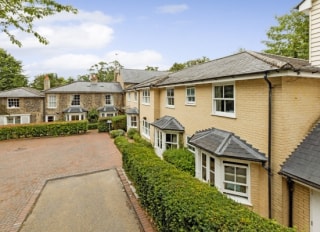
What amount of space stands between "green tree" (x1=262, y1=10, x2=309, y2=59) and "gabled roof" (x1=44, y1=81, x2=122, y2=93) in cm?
2490

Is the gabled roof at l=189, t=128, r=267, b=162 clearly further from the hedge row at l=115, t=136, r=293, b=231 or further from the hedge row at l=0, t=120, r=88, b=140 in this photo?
the hedge row at l=0, t=120, r=88, b=140

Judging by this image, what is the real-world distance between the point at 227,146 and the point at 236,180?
4.71 ft

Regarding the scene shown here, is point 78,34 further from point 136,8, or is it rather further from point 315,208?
point 315,208

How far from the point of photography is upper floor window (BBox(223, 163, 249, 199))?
27.0ft

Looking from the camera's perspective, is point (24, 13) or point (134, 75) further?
point (134, 75)

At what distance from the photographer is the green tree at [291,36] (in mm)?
24203

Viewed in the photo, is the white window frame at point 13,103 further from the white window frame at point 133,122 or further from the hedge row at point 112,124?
the white window frame at point 133,122

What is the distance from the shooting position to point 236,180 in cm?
841

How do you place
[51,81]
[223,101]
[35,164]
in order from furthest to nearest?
[51,81]
[35,164]
[223,101]

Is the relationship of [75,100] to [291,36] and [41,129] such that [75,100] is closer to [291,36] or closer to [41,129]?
[41,129]

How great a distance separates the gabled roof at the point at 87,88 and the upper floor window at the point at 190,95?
24.5 meters

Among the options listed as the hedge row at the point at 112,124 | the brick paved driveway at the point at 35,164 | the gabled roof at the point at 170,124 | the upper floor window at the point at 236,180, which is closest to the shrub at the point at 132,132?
the brick paved driveway at the point at 35,164

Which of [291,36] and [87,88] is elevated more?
[291,36]

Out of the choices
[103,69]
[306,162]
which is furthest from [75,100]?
[103,69]
